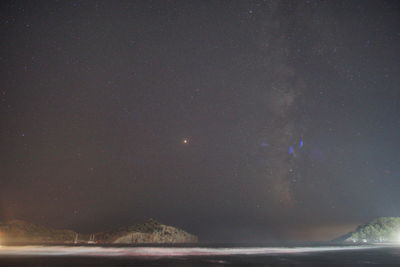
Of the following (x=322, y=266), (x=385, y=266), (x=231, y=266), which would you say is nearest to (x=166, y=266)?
(x=231, y=266)

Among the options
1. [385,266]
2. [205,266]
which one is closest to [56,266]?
[205,266]

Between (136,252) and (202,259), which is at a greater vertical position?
(136,252)

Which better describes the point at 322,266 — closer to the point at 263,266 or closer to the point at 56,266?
the point at 263,266

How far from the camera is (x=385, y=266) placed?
172ft

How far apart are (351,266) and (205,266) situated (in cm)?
2500

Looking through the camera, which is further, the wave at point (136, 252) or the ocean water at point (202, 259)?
the wave at point (136, 252)

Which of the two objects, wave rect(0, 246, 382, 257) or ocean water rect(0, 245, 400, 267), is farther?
wave rect(0, 246, 382, 257)

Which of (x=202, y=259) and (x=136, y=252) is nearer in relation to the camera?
(x=202, y=259)

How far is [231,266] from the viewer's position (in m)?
52.3

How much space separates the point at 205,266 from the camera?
52812 millimetres

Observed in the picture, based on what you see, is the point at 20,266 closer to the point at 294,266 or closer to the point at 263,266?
the point at 263,266

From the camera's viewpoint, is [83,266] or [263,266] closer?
[263,266]

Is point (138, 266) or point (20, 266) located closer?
point (20, 266)

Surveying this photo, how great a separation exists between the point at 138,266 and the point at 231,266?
1636 cm
